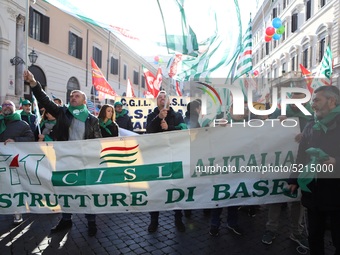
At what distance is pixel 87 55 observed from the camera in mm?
24828

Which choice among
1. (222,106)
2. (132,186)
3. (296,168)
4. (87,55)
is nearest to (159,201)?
(132,186)

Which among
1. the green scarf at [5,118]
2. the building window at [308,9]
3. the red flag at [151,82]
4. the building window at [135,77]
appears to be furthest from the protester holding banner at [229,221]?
the building window at [135,77]

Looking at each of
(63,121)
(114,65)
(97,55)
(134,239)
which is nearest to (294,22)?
(114,65)

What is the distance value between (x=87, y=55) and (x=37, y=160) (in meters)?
22.5

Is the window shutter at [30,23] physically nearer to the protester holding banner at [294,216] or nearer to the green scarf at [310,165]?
the protester holding banner at [294,216]

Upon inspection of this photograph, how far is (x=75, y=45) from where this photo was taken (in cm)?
2316

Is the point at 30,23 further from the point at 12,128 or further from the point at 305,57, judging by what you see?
the point at 305,57

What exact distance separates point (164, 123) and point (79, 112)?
4.03 feet

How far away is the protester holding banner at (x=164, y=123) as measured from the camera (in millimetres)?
4328

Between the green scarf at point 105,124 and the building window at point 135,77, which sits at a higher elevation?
the building window at point 135,77

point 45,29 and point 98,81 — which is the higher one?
point 45,29

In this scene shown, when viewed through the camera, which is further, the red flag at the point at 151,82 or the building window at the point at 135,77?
the building window at the point at 135,77

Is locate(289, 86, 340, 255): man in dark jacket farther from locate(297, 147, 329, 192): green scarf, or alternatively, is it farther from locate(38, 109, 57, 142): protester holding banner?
locate(38, 109, 57, 142): protester holding banner

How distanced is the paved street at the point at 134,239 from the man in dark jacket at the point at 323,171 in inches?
32.7
